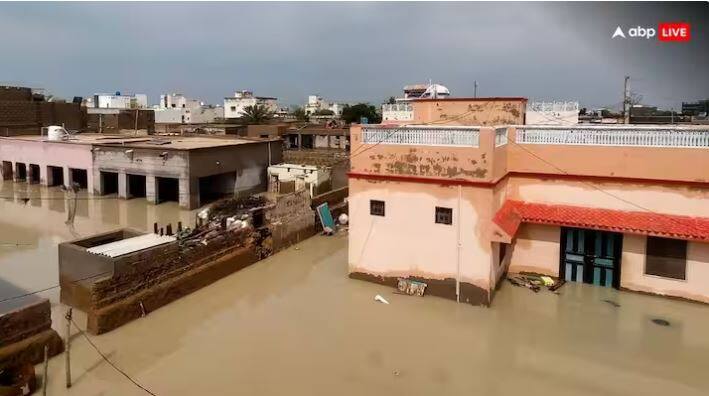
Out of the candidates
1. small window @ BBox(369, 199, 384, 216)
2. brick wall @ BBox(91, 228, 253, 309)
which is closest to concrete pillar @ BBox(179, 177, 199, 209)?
brick wall @ BBox(91, 228, 253, 309)

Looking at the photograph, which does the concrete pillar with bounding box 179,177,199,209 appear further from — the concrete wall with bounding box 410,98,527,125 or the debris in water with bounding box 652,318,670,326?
the debris in water with bounding box 652,318,670,326

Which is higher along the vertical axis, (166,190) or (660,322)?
(166,190)

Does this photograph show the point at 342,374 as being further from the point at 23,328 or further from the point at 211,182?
the point at 211,182

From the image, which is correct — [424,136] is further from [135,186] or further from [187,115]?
[187,115]

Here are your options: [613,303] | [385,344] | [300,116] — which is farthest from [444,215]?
[300,116]

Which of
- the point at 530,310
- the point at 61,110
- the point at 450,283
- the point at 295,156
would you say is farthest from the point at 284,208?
the point at 61,110

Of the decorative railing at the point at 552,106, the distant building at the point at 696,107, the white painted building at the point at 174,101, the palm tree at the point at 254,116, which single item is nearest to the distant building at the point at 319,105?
the white painted building at the point at 174,101
